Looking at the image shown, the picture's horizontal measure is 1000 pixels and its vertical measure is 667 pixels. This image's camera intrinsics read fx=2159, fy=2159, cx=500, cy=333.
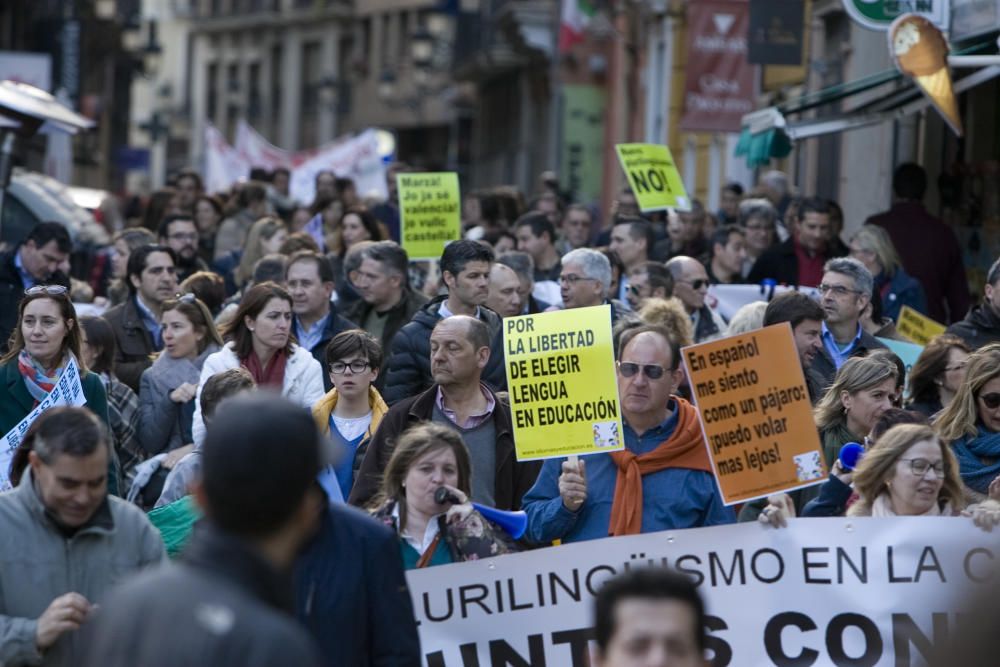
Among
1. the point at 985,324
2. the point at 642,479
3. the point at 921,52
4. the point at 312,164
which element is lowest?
the point at 642,479

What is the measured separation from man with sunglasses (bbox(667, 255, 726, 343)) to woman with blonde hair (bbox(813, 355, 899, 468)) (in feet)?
11.5

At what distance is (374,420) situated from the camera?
864 cm

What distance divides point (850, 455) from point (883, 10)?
684 cm

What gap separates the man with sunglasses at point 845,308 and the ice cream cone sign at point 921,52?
3.05 meters

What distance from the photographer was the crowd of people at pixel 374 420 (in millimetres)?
3717

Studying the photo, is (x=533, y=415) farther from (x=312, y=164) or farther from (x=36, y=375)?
(x=312, y=164)

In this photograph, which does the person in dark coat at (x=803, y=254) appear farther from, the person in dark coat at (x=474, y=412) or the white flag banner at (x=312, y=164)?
the white flag banner at (x=312, y=164)

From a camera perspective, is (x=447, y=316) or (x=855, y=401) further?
(x=447, y=316)

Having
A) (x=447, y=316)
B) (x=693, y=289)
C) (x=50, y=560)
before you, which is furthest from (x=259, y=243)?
(x=50, y=560)

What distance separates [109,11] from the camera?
4381cm

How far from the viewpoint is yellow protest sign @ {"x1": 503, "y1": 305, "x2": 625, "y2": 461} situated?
7320mm

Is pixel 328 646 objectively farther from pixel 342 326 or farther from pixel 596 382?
pixel 342 326

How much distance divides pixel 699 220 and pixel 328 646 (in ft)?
32.2

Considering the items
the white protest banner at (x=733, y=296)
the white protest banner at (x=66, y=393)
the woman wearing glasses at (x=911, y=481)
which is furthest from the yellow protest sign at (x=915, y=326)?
the white protest banner at (x=66, y=393)
